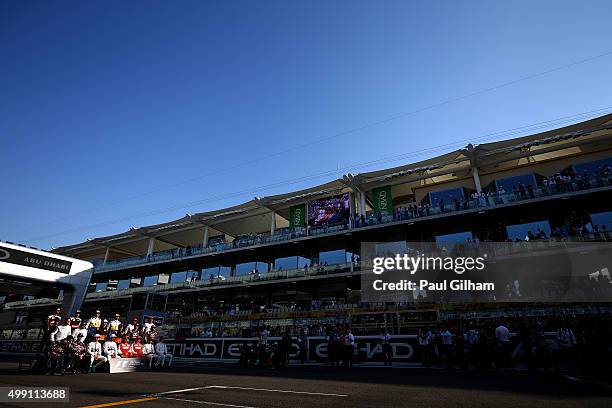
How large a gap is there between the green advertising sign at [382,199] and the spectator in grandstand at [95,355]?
23.3 m

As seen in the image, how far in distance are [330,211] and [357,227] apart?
12.6 feet

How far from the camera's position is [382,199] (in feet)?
104

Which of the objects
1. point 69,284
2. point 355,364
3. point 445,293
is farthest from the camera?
point 69,284

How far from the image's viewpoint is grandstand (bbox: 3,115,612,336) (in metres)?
24.2

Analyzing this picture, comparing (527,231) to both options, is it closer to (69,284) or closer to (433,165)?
(433,165)

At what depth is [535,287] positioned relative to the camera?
70.3ft

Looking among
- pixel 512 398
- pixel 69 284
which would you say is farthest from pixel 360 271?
pixel 69 284

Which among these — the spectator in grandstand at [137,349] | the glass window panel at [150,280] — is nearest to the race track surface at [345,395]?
the spectator in grandstand at [137,349]

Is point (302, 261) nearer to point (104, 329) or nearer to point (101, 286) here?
point (104, 329)

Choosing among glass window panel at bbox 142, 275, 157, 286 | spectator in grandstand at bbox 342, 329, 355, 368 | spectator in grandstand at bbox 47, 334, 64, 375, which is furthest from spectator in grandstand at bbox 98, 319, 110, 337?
glass window panel at bbox 142, 275, 157, 286

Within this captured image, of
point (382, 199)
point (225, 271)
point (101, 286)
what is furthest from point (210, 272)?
point (382, 199)

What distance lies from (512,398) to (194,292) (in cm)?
3575

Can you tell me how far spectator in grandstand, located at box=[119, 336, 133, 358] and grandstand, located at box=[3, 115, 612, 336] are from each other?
13.9m

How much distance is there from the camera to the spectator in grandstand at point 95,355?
11937 millimetres
